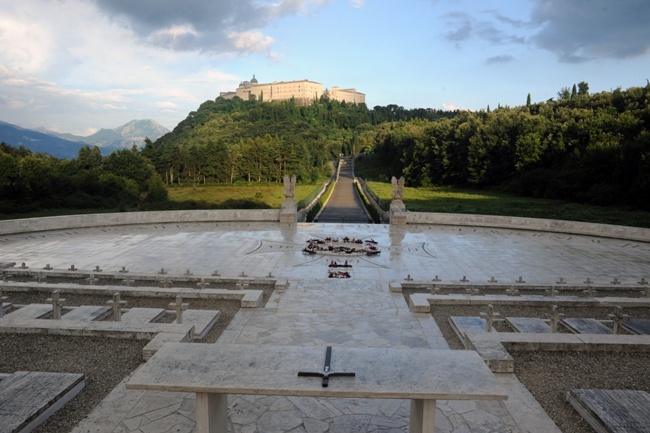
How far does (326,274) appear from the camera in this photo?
12.9 m

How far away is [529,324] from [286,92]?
142531 millimetres

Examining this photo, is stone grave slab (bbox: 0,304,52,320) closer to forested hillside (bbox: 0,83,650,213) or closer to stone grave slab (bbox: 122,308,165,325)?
stone grave slab (bbox: 122,308,165,325)

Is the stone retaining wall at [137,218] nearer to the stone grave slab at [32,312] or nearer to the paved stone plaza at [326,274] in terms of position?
the paved stone plaza at [326,274]

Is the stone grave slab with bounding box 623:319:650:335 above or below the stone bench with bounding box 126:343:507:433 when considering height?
below

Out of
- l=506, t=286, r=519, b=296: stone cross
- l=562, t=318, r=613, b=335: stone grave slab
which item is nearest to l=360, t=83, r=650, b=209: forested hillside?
l=506, t=286, r=519, b=296: stone cross

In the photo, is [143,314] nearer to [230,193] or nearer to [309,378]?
[309,378]

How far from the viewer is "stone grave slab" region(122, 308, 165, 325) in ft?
27.6

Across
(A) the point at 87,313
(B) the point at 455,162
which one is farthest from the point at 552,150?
(A) the point at 87,313

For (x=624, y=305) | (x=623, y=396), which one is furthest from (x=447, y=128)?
(x=623, y=396)

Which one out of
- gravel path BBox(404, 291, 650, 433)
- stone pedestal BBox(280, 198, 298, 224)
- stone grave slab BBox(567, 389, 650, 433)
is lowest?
gravel path BBox(404, 291, 650, 433)

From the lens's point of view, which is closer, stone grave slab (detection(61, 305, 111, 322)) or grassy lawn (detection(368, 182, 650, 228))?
stone grave slab (detection(61, 305, 111, 322))

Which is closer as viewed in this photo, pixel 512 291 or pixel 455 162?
pixel 512 291

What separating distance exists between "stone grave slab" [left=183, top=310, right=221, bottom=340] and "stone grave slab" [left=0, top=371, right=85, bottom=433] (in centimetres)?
215

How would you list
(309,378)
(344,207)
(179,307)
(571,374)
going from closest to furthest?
(309,378), (571,374), (179,307), (344,207)
